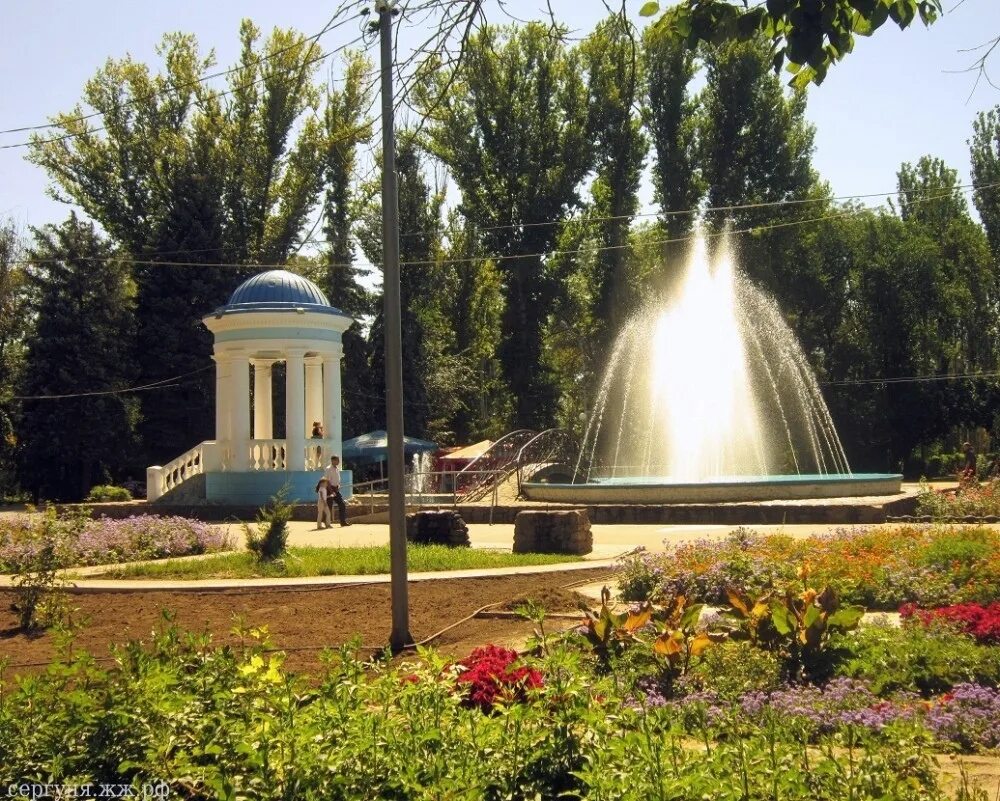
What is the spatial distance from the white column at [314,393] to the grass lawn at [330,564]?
1399 cm

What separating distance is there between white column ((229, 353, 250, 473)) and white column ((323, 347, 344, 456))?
195 centimetres

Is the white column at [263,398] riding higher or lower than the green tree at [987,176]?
lower

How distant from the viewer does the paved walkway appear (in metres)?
13.2

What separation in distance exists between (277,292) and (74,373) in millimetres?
14772

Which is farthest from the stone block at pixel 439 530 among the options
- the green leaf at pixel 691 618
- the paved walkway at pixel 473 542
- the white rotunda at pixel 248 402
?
the white rotunda at pixel 248 402

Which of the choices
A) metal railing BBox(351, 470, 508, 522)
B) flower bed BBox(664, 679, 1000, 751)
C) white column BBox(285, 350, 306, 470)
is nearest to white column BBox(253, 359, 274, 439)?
white column BBox(285, 350, 306, 470)

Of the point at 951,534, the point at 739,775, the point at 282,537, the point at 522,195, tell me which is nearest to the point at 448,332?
the point at 522,195

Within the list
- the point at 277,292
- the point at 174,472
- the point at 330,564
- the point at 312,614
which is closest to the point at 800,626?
the point at 312,614

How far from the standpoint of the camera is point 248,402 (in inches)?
1142

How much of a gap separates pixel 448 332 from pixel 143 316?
1401 centimetres

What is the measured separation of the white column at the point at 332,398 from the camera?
28.9m

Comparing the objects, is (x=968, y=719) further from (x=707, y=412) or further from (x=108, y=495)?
(x=108, y=495)

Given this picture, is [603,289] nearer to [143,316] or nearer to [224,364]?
[143,316]

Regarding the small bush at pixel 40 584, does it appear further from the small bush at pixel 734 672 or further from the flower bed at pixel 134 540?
the small bush at pixel 734 672
